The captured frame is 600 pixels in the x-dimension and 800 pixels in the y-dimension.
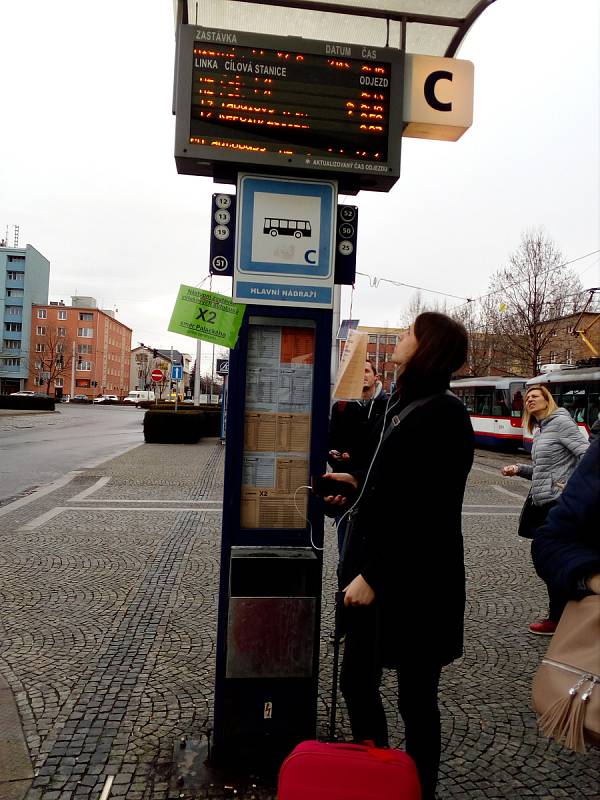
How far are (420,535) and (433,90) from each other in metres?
2.33

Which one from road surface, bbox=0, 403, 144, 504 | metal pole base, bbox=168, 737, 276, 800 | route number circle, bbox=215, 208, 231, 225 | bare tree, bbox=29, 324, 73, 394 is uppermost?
bare tree, bbox=29, 324, 73, 394

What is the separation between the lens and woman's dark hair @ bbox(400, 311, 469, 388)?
2.22 m

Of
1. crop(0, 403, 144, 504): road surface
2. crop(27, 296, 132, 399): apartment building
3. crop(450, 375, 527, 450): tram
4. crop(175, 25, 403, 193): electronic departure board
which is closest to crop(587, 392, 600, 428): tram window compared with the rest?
crop(450, 375, 527, 450): tram

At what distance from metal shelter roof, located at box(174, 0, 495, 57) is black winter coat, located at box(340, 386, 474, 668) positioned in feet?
7.71

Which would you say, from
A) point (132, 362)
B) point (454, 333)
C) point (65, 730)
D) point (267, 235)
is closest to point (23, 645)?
point (65, 730)

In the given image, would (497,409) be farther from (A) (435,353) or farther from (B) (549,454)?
(A) (435,353)

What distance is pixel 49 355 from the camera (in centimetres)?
8812

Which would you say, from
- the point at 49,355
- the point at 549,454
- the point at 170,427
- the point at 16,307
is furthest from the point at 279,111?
the point at 49,355

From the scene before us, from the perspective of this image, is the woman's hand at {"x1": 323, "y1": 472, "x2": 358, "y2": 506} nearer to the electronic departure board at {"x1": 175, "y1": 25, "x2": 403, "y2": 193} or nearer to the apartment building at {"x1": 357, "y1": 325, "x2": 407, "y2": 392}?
the apartment building at {"x1": 357, "y1": 325, "x2": 407, "y2": 392}

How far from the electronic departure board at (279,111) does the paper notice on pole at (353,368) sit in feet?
2.47

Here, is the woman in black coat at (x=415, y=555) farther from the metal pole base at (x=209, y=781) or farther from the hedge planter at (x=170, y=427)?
the hedge planter at (x=170, y=427)

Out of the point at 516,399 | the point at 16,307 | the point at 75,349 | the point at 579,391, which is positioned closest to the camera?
the point at 579,391

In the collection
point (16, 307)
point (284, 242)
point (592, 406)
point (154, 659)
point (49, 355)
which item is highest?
point (16, 307)

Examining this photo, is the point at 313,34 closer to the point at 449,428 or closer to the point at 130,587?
the point at 449,428
